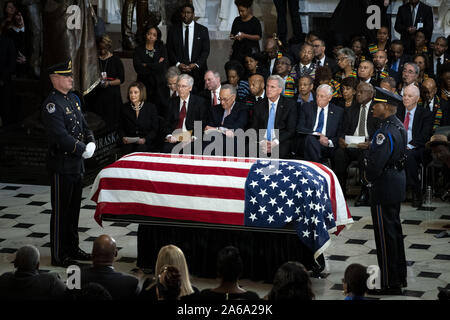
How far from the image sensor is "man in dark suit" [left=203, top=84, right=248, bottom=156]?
1023cm

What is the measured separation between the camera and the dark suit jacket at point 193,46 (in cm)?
1252

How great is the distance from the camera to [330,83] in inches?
450

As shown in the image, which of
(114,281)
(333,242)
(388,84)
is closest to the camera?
(114,281)

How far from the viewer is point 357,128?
10.7 m

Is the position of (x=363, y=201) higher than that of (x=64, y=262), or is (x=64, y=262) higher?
(x=363, y=201)

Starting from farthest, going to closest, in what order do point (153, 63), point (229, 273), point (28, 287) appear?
point (153, 63)
point (28, 287)
point (229, 273)

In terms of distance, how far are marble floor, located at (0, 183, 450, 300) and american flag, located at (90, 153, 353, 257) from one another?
560 millimetres

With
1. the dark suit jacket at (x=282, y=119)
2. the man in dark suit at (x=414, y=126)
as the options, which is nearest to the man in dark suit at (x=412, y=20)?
the man in dark suit at (x=414, y=126)

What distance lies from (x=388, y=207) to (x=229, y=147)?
122 inches

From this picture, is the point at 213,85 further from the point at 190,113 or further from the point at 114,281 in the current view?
the point at 114,281

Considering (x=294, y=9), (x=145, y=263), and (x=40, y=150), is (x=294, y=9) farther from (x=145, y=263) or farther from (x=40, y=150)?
(x=145, y=263)

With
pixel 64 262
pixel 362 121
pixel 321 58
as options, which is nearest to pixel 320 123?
pixel 362 121

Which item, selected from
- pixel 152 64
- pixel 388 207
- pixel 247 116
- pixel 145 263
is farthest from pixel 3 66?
pixel 388 207

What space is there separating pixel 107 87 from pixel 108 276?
6937 mm
